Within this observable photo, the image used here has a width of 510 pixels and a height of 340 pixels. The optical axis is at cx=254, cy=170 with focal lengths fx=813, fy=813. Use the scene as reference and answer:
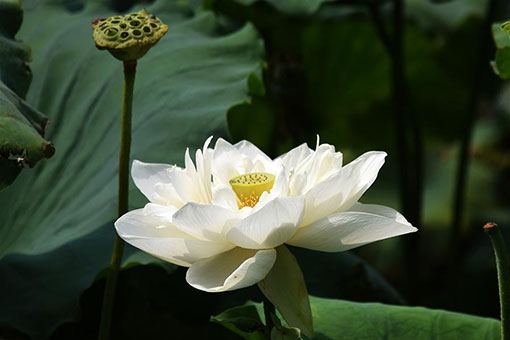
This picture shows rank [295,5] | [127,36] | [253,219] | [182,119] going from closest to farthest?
1. [253,219]
2. [127,36]
3. [182,119]
4. [295,5]

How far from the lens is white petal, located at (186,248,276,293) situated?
1.88ft

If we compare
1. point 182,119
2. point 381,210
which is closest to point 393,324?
point 381,210

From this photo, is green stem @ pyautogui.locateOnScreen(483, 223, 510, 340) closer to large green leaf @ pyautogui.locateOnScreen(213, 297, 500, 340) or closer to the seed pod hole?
large green leaf @ pyautogui.locateOnScreen(213, 297, 500, 340)

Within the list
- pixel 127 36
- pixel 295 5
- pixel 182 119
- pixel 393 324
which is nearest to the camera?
pixel 127 36

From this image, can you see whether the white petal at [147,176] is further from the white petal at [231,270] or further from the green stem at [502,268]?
the green stem at [502,268]

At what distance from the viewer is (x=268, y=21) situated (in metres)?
1.68

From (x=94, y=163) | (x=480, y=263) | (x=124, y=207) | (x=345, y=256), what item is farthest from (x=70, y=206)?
(x=480, y=263)

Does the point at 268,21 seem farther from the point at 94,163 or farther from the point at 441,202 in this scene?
the point at 441,202

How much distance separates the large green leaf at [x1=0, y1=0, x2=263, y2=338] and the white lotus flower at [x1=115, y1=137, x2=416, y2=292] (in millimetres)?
322

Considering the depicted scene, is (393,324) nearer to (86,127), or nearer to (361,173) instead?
(361,173)

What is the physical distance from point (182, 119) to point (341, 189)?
490 millimetres

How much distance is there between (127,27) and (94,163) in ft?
1.33

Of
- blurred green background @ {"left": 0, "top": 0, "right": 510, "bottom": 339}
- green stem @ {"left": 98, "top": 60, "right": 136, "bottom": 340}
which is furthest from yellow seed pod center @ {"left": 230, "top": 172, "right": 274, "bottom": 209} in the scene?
blurred green background @ {"left": 0, "top": 0, "right": 510, "bottom": 339}

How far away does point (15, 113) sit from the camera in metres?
0.74
